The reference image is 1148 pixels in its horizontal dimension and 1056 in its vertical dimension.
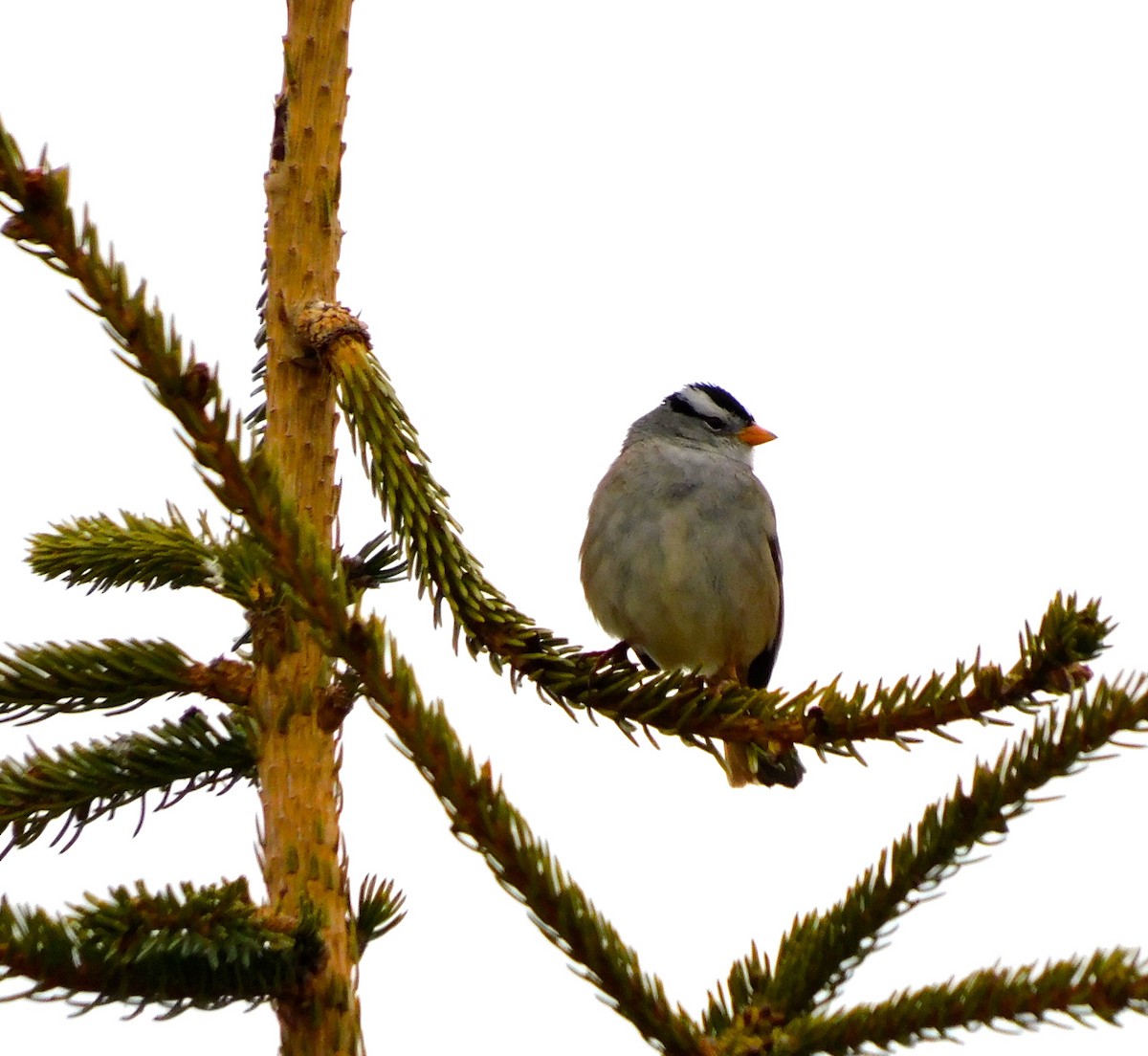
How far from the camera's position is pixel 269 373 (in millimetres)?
2537

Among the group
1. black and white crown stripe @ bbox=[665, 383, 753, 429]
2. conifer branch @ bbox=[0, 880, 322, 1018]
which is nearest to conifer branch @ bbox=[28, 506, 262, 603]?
conifer branch @ bbox=[0, 880, 322, 1018]

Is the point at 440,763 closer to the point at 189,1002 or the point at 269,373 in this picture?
the point at 189,1002

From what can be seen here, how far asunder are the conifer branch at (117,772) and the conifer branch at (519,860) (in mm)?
821

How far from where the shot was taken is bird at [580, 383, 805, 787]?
566cm

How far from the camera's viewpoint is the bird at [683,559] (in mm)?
5656

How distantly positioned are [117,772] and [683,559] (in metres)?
3.47

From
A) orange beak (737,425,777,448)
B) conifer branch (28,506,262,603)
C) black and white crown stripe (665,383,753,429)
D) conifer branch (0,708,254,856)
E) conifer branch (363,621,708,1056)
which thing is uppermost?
black and white crown stripe (665,383,753,429)

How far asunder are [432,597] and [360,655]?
2.99 feet

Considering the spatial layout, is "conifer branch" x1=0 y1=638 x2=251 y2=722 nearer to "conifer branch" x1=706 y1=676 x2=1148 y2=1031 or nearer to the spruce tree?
the spruce tree

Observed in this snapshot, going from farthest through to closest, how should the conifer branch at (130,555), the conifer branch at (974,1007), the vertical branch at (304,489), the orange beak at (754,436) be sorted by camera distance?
the orange beak at (754,436) < the conifer branch at (130,555) < the vertical branch at (304,489) < the conifer branch at (974,1007)

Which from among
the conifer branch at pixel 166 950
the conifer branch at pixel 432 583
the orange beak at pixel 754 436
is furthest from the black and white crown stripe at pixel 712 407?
the conifer branch at pixel 166 950

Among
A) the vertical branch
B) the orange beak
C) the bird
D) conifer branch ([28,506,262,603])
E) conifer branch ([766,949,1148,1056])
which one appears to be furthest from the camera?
the orange beak

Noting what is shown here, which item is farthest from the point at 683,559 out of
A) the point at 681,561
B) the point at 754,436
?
the point at 754,436

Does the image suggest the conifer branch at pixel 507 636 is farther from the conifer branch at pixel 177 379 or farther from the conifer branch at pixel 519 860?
the conifer branch at pixel 177 379
